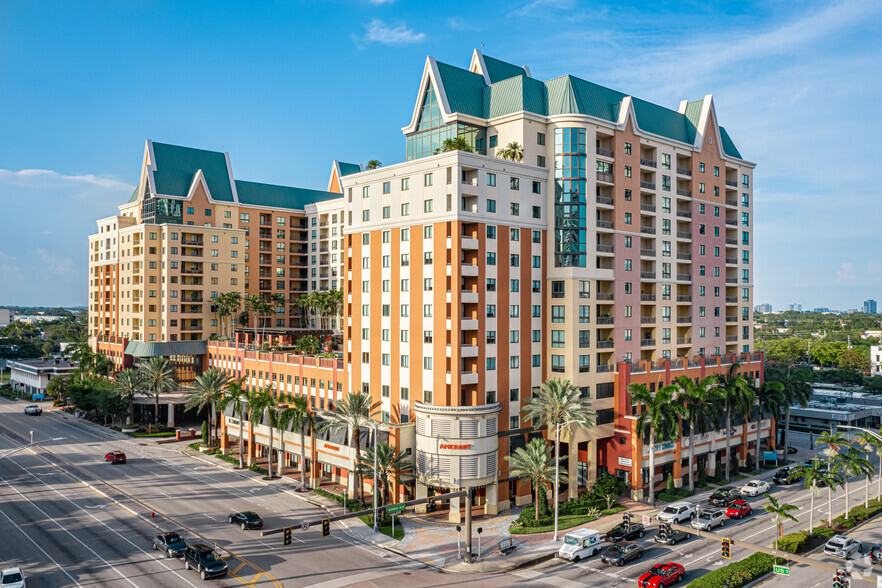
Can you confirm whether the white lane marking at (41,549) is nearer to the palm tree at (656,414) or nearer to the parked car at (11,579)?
the parked car at (11,579)

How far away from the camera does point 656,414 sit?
74875 millimetres

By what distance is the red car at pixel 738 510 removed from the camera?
7106 centimetres

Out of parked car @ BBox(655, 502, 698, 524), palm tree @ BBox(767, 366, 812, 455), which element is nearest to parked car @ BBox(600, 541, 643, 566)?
parked car @ BBox(655, 502, 698, 524)

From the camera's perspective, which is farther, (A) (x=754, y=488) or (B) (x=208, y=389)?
(B) (x=208, y=389)

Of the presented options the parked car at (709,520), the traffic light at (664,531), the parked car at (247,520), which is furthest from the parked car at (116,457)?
the parked car at (709,520)

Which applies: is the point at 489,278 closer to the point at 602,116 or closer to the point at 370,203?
the point at 370,203

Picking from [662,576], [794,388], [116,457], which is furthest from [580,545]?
[116,457]

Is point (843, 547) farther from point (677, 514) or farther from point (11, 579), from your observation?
point (11, 579)

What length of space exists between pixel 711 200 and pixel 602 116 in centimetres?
2687

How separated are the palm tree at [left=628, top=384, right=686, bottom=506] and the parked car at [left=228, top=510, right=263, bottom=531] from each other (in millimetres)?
43740

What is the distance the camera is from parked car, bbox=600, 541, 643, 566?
5741 centimetres

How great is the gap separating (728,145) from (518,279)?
53805 mm

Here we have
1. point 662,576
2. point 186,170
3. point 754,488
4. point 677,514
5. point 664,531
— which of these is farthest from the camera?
point 186,170

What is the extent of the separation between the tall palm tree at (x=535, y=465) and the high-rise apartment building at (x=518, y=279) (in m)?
3.35
